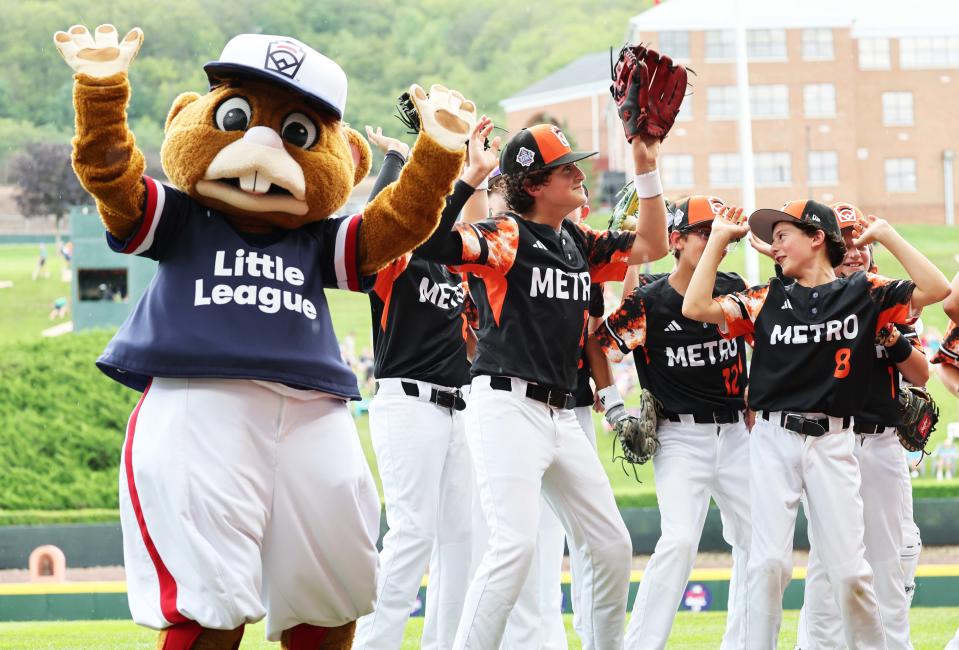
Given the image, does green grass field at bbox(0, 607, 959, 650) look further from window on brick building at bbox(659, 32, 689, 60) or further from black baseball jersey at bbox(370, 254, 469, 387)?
window on brick building at bbox(659, 32, 689, 60)

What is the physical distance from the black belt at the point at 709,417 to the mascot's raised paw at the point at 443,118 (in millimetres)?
2309

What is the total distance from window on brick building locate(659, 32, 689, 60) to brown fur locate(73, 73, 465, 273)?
3590 centimetres

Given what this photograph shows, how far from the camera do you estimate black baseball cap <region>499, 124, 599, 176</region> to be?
5152 mm

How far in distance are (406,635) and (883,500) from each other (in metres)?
3.10

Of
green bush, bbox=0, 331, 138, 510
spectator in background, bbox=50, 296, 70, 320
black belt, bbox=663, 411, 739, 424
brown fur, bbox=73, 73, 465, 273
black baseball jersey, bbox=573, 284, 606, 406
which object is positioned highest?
brown fur, bbox=73, 73, 465, 273

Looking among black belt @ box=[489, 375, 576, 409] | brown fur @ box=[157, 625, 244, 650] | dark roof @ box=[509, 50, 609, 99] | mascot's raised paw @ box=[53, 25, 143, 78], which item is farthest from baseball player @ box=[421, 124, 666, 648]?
dark roof @ box=[509, 50, 609, 99]

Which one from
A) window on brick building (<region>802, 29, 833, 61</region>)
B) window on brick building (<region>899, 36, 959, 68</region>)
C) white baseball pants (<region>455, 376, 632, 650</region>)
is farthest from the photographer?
window on brick building (<region>899, 36, 959, 68</region>)

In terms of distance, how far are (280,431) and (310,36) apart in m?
43.7

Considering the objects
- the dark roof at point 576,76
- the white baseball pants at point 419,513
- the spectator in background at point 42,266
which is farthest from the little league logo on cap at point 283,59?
the dark roof at point 576,76

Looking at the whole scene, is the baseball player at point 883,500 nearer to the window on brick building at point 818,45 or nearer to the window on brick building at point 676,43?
the window on brick building at point 676,43

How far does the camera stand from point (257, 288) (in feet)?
11.8

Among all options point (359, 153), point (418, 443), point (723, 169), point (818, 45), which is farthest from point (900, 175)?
point (359, 153)

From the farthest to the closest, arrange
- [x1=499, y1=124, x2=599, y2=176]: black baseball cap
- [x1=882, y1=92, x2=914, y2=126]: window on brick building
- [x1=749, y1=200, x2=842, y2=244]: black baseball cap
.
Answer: [x1=882, y1=92, x2=914, y2=126]: window on brick building → [x1=749, y1=200, x2=842, y2=244]: black baseball cap → [x1=499, y1=124, x2=599, y2=176]: black baseball cap

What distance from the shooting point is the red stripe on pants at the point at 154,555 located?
3430mm
